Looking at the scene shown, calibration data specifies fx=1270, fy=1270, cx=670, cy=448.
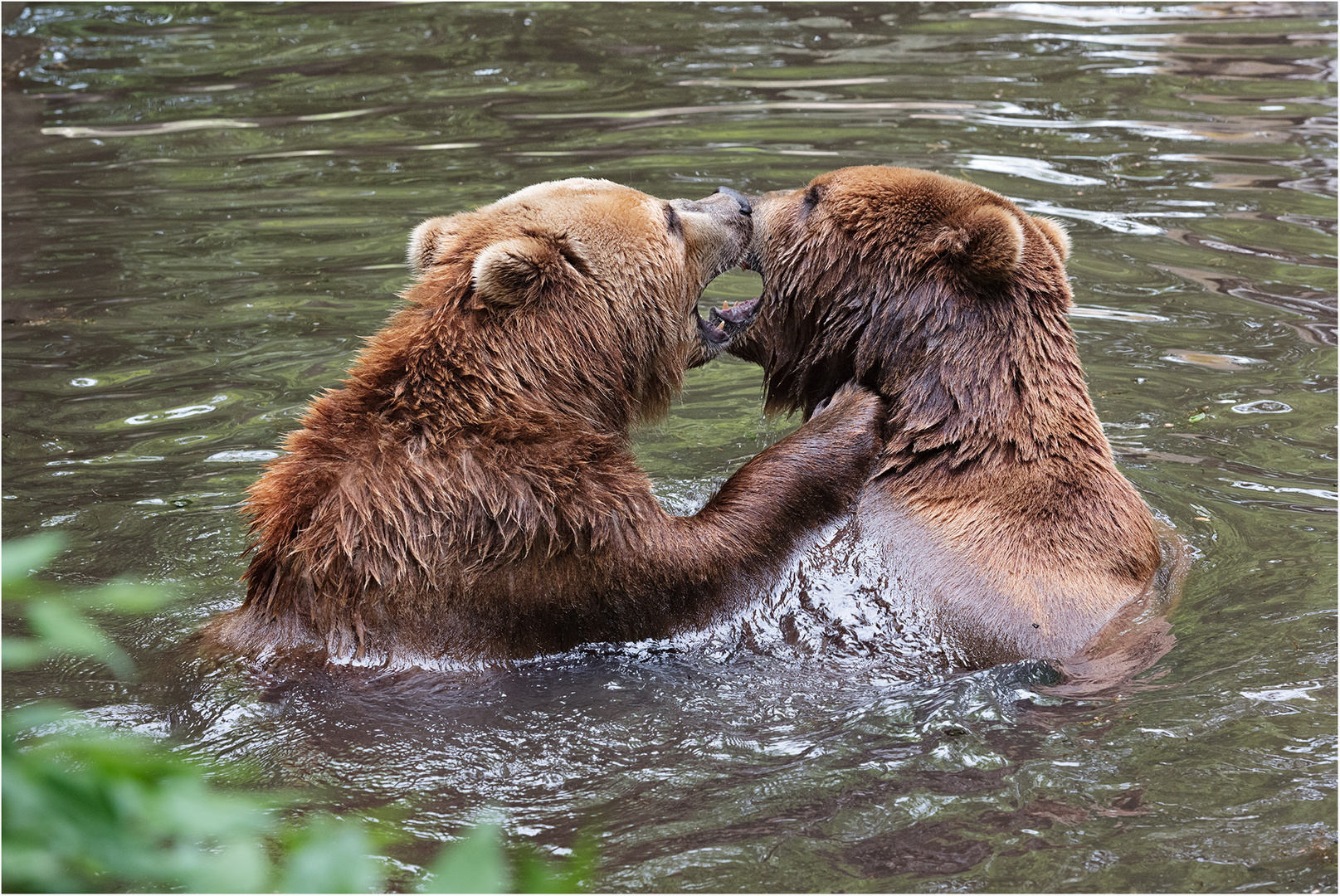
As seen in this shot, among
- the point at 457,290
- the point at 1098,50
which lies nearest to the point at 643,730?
→ the point at 457,290

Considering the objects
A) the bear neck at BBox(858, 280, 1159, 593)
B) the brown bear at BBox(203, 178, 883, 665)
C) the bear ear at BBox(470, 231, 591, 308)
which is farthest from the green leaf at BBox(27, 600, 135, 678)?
the bear neck at BBox(858, 280, 1159, 593)

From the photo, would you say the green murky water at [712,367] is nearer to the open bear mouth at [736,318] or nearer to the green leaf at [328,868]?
the open bear mouth at [736,318]

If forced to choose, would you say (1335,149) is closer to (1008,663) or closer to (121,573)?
(1008,663)

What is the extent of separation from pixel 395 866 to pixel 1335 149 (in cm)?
1093

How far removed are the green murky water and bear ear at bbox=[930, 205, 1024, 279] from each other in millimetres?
1566

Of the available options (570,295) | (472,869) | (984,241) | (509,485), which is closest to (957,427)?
(984,241)

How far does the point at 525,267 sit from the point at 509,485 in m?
0.85

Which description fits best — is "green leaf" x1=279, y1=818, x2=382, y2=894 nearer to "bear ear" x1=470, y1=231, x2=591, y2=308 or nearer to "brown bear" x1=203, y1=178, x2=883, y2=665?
"brown bear" x1=203, y1=178, x2=883, y2=665

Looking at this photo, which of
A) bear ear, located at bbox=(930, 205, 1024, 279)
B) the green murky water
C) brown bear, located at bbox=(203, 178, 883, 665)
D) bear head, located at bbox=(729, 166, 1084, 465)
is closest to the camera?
the green murky water

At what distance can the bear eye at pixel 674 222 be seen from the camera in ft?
17.7

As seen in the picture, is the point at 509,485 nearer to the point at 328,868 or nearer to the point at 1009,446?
the point at 1009,446

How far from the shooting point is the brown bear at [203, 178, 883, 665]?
14.8 feet

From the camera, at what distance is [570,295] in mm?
4996

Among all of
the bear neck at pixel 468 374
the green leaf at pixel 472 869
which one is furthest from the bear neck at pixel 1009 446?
the green leaf at pixel 472 869
